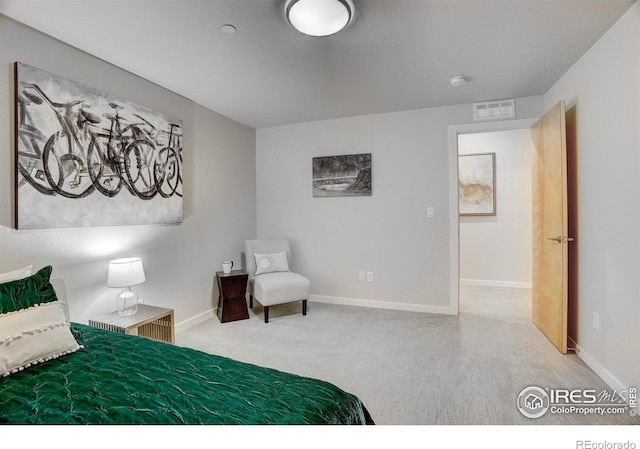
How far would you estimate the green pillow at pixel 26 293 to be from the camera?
1507 millimetres

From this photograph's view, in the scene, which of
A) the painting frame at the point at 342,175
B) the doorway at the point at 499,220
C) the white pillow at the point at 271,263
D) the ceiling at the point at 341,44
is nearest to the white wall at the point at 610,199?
the ceiling at the point at 341,44

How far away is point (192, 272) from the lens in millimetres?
3389

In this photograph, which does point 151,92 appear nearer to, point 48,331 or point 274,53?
point 274,53

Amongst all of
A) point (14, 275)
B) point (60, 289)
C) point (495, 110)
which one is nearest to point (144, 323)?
point (60, 289)

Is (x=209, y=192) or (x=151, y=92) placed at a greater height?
(x=151, y=92)

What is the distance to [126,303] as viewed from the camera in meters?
2.44

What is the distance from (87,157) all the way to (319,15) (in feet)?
6.32

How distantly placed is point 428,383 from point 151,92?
10.9 ft

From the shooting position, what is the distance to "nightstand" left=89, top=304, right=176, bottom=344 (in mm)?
2254

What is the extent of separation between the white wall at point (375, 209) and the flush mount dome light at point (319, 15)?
2096mm

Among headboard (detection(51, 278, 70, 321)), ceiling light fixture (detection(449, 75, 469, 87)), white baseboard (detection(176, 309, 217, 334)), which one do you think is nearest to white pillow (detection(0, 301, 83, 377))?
headboard (detection(51, 278, 70, 321))

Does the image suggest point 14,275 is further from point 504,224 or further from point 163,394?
point 504,224

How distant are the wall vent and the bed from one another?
330cm
